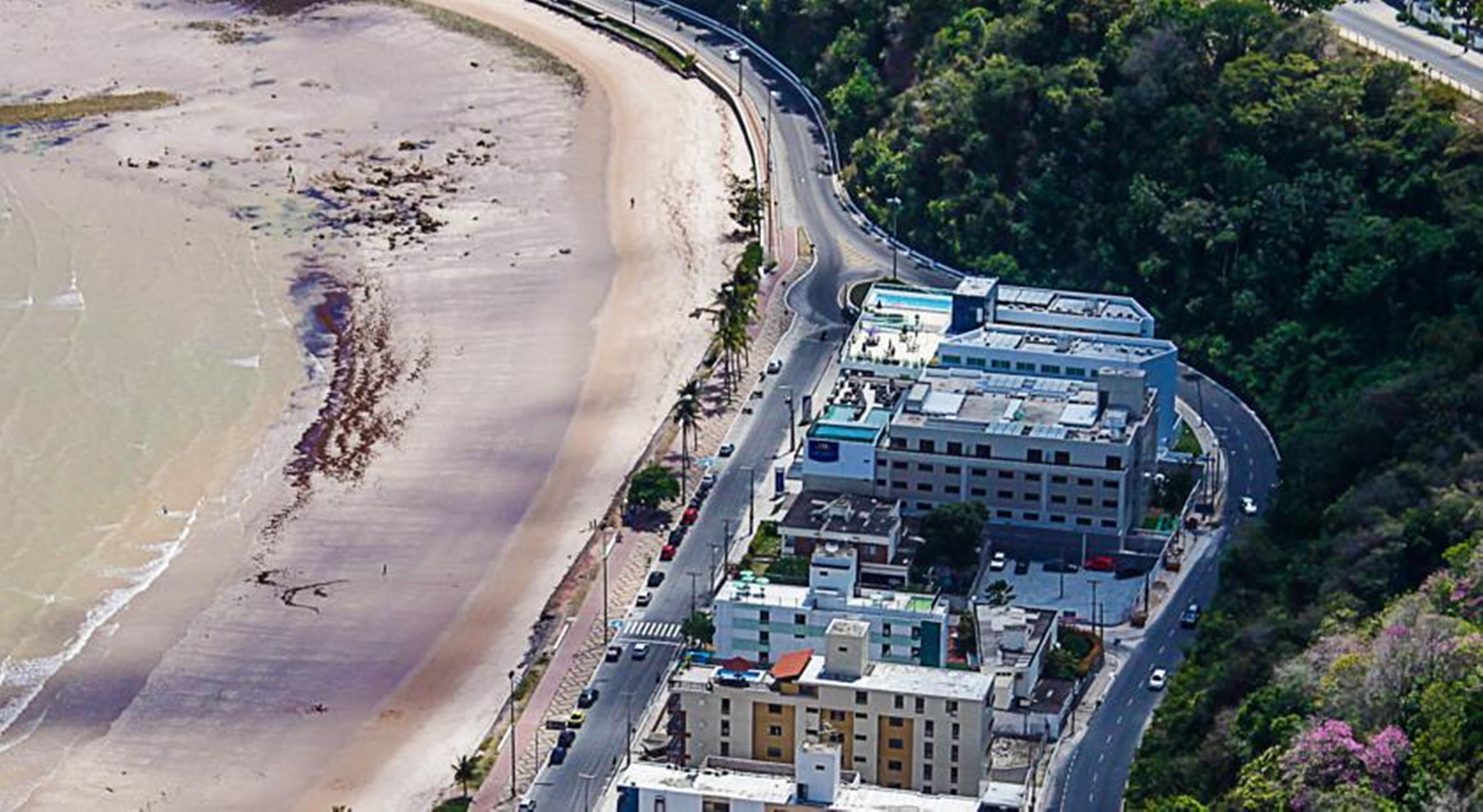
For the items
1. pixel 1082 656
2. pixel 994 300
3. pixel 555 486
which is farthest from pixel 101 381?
pixel 1082 656

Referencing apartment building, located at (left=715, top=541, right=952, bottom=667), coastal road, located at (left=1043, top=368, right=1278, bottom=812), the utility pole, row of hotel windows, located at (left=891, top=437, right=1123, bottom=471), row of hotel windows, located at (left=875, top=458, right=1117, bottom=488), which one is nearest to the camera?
coastal road, located at (left=1043, top=368, right=1278, bottom=812)

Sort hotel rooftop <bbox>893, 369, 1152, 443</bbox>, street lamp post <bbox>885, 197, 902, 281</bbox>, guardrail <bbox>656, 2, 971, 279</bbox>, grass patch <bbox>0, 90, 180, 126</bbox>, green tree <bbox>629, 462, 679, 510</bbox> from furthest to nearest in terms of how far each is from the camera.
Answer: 1. grass patch <bbox>0, 90, 180, 126</bbox>
2. street lamp post <bbox>885, 197, 902, 281</bbox>
3. guardrail <bbox>656, 2, 971, 279</bbox>
4. green tree <bbox>629, 462, 679, 510</bbox>
5. hotel rooftop <bbox>893, 369, 1152, 443</bbox>

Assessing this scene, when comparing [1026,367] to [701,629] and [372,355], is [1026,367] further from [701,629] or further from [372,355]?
[372,355]

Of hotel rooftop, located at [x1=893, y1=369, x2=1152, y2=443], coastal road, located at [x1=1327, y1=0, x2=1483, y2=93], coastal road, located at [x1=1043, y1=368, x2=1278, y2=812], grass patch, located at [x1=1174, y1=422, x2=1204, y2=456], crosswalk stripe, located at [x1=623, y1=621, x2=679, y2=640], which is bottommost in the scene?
crosswalk stripe, located at [x1=623, y1=621, x2=679, y2=640]

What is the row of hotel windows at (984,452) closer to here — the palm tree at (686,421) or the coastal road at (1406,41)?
the palm tree at (686,421)

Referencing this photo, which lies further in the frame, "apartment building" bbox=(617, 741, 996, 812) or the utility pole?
the utility pole

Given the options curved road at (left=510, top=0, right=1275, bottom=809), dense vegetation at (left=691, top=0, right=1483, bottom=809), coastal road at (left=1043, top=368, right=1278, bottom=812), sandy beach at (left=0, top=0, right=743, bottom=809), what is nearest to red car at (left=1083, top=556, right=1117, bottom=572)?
coastal road at (left=1043, top=368, right=1278, bottom=812)

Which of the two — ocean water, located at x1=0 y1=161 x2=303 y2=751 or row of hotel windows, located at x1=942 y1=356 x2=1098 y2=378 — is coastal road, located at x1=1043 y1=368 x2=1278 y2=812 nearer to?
row of hotel windows, located at x1=942 y1=356 x2=1098 y2=378
